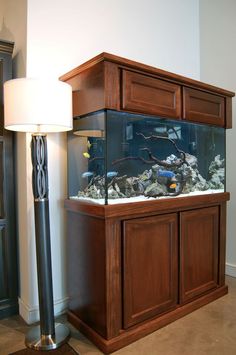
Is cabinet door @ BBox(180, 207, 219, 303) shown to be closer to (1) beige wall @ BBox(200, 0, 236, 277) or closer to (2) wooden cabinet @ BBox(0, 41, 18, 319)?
(1) beige wall @ BBox(200, 0, 236, 277)

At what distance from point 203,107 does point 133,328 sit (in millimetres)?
1784

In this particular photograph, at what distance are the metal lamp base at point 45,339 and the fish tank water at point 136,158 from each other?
3.07 ft

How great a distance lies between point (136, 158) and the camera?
1908mm

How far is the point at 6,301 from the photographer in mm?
2119

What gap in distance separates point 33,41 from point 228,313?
103 inches

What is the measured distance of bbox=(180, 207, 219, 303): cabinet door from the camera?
212 cm

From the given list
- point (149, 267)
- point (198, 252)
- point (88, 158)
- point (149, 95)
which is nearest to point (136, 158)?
point (88, 158)

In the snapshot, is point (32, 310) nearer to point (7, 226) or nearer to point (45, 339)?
point (45, 339)

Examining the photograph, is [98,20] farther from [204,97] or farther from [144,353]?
[144,353]

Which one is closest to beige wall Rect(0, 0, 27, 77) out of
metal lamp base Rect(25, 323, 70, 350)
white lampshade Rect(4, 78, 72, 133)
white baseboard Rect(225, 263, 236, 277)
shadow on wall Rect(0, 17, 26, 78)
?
shadow on wall Rect(0, 17, 26, 78)

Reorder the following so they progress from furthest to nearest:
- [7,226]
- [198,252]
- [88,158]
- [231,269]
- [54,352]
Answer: [231,269]
[198,252]
[7,226]
[88,158]
[54,352]

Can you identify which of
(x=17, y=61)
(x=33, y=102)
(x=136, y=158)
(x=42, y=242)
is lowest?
(x=42, y=242)

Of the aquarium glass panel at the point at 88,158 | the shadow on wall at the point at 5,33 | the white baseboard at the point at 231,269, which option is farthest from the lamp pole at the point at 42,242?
the white baseboard at the point at 231,269

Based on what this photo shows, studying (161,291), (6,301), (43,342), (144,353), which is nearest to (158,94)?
(161,291)
